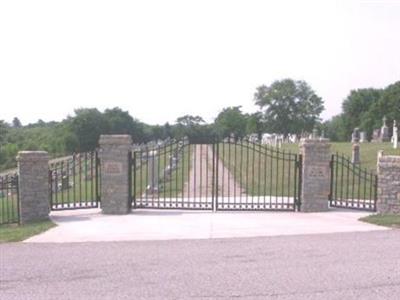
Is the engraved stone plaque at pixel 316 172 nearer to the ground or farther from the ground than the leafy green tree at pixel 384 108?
nearer to the ground

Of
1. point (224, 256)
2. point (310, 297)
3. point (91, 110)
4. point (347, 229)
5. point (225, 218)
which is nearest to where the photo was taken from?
point (310, 297)

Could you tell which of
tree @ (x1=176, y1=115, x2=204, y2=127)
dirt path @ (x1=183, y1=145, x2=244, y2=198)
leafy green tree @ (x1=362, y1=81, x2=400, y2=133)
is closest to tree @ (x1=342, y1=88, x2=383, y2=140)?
leafy green tree @ (x1=362, y1=81, x2=400, y2=133)

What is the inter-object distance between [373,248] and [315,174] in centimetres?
452

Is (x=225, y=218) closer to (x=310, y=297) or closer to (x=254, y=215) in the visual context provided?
(x=254, y=215)

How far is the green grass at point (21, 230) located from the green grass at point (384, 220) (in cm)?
692

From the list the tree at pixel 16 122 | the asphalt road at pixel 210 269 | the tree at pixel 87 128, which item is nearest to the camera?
the asphalt road at pixel 210 269

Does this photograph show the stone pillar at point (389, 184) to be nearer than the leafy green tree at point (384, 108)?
Yes

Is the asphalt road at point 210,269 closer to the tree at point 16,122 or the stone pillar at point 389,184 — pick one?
the stone pillar at point 389,184

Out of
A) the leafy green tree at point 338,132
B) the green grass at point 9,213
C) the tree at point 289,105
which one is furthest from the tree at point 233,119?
the green grass at point 9,213

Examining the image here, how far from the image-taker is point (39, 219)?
12.5 metres

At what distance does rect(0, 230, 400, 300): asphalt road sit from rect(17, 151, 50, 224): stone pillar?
9.71ft

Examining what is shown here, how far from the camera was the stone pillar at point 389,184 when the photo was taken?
40.4ft

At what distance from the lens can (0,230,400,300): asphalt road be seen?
6.32 m

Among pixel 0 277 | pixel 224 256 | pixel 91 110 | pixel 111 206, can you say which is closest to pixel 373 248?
pixel 224 256
